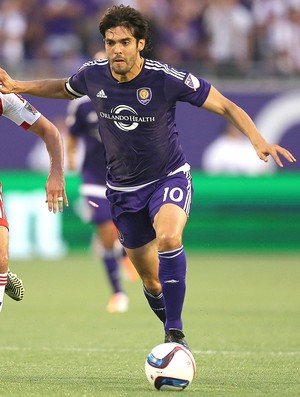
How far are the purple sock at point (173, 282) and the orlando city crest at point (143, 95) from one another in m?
1.06

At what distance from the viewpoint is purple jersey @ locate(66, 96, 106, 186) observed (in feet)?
39.5

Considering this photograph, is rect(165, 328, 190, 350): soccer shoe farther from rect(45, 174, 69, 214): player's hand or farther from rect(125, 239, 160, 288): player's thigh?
rect(45, 174, 69, 214): player's hand

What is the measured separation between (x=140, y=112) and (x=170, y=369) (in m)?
1.78

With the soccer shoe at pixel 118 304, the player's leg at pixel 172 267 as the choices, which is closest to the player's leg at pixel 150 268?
the player's leg at pixel 172 267

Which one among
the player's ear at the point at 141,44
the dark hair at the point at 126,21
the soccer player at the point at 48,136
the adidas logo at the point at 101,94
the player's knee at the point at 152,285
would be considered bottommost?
the player's knee at the point at 152,285

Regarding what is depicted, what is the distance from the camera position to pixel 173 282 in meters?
6.97

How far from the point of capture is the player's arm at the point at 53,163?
7270 mm

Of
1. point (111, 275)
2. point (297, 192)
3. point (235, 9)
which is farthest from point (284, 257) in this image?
point (111, 275)

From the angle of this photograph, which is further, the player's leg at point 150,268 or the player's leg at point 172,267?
the player's leg at point 150,268

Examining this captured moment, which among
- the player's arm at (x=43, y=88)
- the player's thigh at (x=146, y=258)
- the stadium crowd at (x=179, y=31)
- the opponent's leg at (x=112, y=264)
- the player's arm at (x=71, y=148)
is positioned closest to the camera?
the player's arm at (x=43, y=88)

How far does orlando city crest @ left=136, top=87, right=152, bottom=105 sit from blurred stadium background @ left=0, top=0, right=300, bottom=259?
9.76 meters

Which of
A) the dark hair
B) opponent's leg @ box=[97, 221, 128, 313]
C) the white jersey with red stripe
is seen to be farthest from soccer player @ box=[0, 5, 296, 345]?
opponent's leg @ box=[97, 221, 128, 313]

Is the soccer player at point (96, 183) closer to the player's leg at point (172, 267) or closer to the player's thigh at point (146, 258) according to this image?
the player's thigh at point (146, 258)

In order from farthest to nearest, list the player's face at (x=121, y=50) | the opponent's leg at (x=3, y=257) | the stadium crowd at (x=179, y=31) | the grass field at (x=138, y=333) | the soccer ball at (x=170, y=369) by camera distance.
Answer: the stadium crowd at (x=179, y=31) → the player's face at (x=121, y=50) → the opponent's leg at (x=3, y=257) → the grass field at (x=138, y=333) → the soccer ball at (x=170, y=369)
